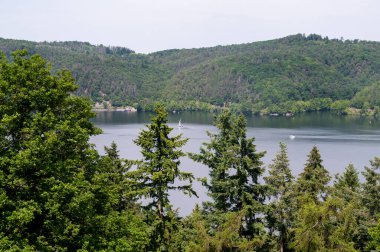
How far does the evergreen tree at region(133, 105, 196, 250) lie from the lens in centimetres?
2245

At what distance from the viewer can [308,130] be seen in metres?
178

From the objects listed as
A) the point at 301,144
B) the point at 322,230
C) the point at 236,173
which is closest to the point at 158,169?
the point at 236,173

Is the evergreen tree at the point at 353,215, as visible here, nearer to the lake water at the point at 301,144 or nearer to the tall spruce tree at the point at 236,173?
the tall spruce tree at the point at 236,173

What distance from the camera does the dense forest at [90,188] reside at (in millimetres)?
16875

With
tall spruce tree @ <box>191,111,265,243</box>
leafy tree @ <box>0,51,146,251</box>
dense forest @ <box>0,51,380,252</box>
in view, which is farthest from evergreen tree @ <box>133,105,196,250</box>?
leafy tree @ <box>0,51,146,251</box>

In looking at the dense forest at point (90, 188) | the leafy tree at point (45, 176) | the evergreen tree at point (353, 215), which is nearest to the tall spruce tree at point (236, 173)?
the dense forest at point (90, 188)

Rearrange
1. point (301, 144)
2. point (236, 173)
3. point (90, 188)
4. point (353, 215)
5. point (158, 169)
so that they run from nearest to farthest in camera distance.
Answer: point (90, 188) → point (158, 169) → point (236, 173) → point (353, 215) → point (301, 144)

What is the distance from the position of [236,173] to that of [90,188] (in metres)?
8.98

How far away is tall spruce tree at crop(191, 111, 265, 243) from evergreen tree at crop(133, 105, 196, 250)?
2.54 metres

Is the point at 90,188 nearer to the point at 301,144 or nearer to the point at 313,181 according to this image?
the point at 313,181

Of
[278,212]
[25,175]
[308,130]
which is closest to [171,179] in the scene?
[25,175]

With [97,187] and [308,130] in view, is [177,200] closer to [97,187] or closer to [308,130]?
[97,187]

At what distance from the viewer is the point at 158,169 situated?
75.7ft

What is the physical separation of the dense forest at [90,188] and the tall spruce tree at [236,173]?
0.06 meters
